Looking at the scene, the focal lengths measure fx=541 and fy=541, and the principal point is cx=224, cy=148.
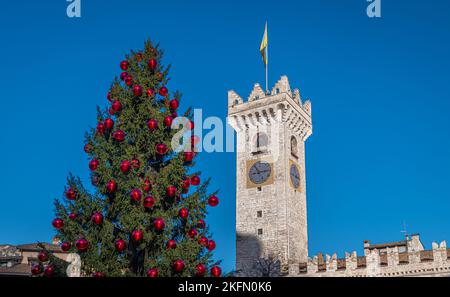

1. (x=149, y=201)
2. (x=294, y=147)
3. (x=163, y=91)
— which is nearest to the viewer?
(x=149, y=201)

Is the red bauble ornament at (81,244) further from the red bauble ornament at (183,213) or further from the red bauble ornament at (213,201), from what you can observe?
the red bauble ornament at (213,201)

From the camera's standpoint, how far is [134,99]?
48.2ft


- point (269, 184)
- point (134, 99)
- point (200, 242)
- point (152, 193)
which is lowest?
point (200, 242)

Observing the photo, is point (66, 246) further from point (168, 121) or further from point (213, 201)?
point (168, 121)

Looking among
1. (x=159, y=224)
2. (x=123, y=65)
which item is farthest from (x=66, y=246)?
(x=123, y=65)

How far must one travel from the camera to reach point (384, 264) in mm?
35688

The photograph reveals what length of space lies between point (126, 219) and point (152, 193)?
0.91 m

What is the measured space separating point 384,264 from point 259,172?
1316 centimetres

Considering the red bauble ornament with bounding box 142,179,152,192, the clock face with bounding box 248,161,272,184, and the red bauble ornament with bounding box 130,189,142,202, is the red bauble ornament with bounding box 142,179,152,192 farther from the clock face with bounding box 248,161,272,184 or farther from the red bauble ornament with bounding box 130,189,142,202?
the clock face with bounding box 248,161,272,184

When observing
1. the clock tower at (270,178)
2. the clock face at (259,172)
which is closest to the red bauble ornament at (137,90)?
the clock tower at (270,178)
